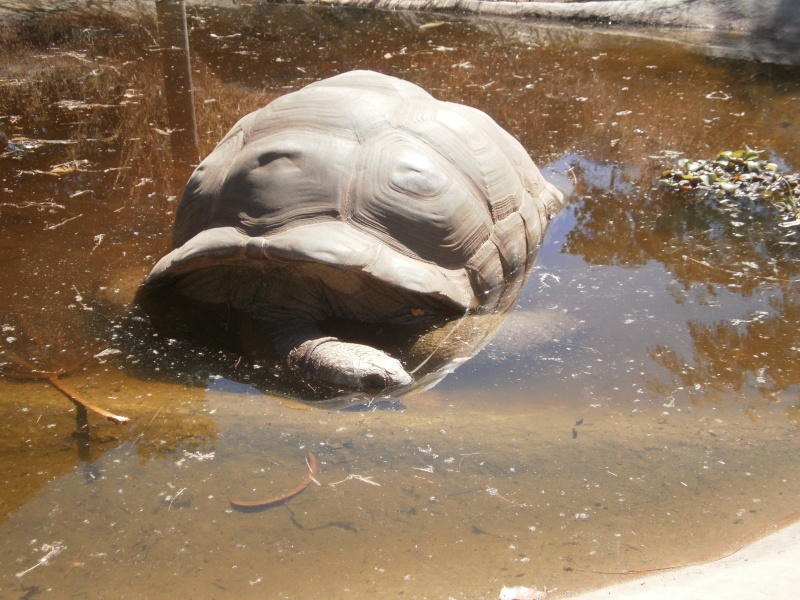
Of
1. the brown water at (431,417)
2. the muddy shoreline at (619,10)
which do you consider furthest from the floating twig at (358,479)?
the muddy shoreline at (619,10)

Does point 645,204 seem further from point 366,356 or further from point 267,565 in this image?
point 267,565

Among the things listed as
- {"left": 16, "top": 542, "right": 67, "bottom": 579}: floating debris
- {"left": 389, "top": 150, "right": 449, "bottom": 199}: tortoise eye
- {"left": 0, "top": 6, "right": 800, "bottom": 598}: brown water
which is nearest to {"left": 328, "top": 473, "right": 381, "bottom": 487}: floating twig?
{"left": 0, "top": 6, "right": 800, "bottom": 598}: brown water

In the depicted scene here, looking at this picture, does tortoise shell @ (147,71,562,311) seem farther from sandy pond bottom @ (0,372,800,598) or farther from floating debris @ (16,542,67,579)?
floating debris @ (16,542,67,579)

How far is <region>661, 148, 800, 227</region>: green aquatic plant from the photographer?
179 inches

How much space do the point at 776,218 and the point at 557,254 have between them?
4.28 feet

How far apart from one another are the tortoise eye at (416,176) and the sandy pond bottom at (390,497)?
3.13 ft

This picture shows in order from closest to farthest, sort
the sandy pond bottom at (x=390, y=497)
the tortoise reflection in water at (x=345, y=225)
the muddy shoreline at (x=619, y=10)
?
the sandy pond bottom at (x=390, y=497), the tortoise reflection in water at (x=345, y=225), the muddy shoreline at (x=619, y=10)

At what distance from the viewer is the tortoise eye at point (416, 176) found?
3.36m

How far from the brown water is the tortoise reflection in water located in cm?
27

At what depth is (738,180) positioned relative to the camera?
4637 millimetres

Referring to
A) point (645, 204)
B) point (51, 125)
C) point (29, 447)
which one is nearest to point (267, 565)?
point (29, 447)

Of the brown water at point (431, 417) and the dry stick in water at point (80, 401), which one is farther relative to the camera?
the dry stick in water at point (80, 401)

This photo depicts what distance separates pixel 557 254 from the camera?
13.6 ft

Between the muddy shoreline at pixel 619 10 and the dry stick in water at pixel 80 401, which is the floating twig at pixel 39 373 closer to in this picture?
the dry stick in water at pixel 80 401
